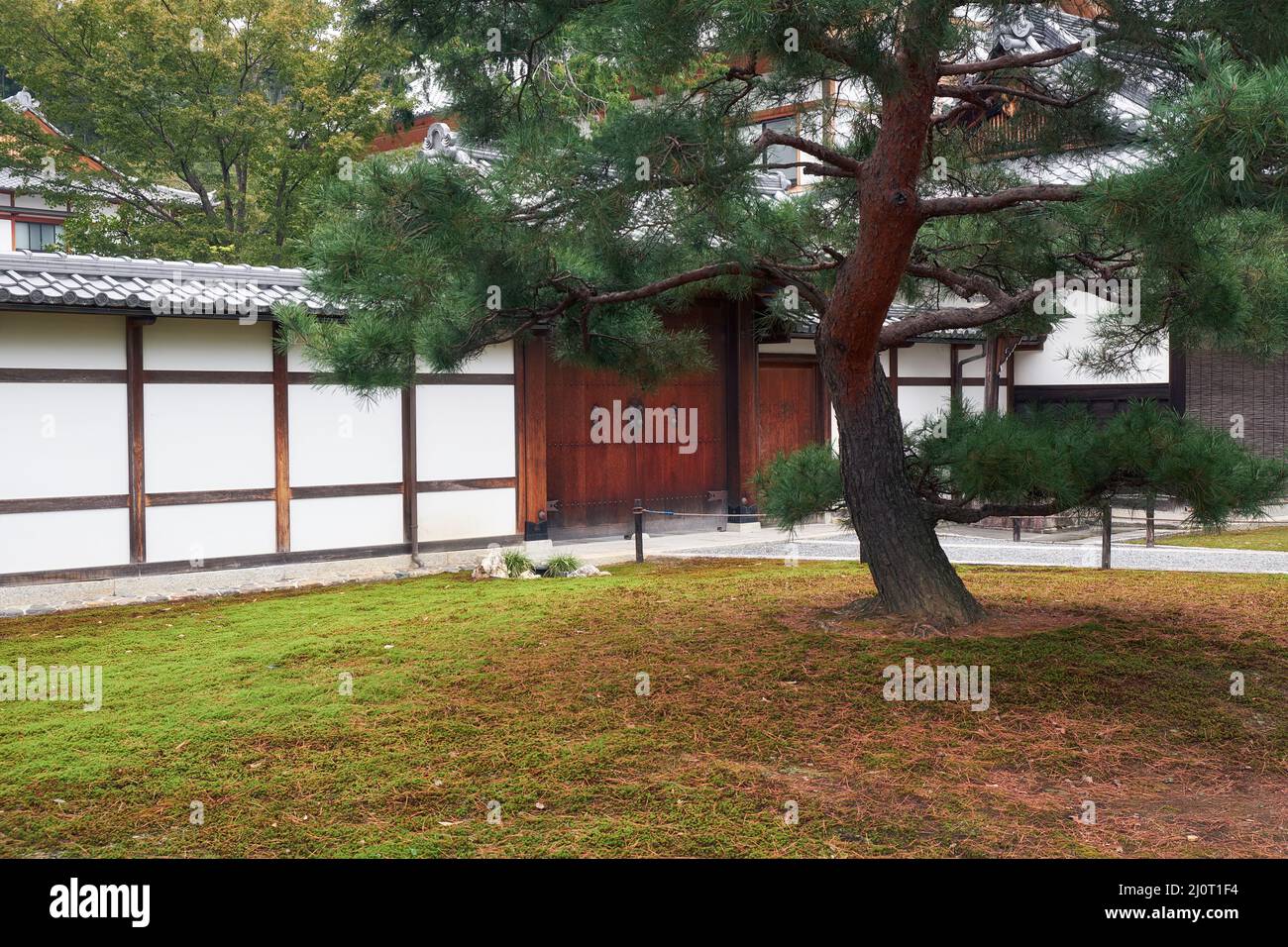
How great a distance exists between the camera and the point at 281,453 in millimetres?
11859

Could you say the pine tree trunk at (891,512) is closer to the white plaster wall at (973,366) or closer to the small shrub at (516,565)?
the small shrub at (516,565)

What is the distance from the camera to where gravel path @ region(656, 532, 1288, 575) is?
11867 millimetres

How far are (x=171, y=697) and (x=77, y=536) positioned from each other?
4.43 m

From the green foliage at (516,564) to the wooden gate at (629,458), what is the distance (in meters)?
2.47

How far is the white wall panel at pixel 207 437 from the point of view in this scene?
11.1 meters

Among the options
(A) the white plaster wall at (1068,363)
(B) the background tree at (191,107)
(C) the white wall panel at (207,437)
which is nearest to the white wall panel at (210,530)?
(C) the white wall panel at (207,437)

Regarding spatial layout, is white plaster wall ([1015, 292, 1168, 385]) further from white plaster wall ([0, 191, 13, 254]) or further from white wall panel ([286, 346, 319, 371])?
white plaster wall ([0, 191, 13, 254])

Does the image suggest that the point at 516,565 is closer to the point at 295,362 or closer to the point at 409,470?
the point at 409,470

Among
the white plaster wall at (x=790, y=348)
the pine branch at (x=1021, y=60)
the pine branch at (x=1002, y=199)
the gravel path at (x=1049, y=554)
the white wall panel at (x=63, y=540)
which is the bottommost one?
the gravel path at (x=1049, y=554)

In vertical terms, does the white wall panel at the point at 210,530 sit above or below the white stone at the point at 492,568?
above

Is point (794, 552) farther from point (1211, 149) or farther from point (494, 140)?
point (1211, 149)

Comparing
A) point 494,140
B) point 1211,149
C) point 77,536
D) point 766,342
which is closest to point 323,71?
point 766,342

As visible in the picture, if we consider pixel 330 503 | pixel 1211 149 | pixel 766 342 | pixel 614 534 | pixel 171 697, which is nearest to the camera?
pixel 1211 149

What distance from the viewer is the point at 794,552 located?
44.7 ft
